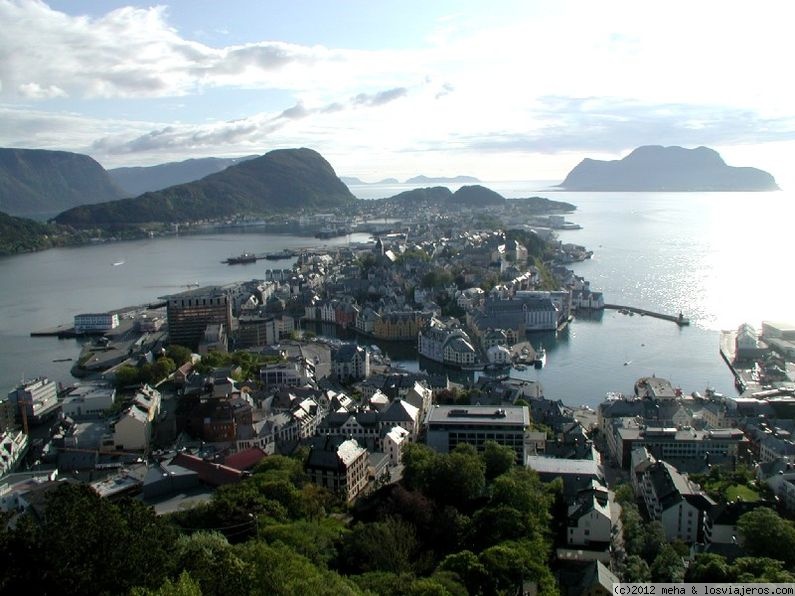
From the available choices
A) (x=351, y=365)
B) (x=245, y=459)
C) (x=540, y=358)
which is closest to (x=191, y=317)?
(x=351, y=365)

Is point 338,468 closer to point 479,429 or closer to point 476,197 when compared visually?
point 479,429

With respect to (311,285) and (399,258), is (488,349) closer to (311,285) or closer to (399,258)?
(311,285)

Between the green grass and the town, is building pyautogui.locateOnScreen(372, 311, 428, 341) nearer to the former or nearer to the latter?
the town

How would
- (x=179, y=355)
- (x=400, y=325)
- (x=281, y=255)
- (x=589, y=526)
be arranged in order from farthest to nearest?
(x=281, y=255) → (x=400, y=325) → (x=179, y=355) → (x=589, y=526)

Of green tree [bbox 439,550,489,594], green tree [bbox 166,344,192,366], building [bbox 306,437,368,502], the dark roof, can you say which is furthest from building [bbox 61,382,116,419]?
green tree [bbox 439,550,489,594]

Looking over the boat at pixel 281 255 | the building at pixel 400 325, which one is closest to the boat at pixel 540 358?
the building at pixel 400 325
